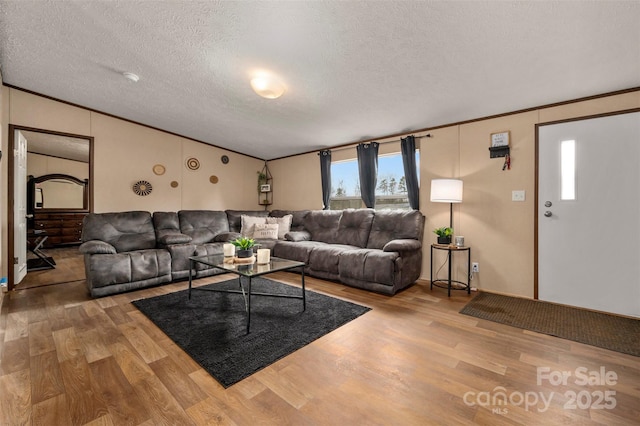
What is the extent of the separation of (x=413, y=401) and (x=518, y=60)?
2575mm

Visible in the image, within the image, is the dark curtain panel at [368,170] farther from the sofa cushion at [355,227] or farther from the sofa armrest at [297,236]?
the sofa armrest at [297,236]

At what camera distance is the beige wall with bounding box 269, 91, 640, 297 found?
9.77ft

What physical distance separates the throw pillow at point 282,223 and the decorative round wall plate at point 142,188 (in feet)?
6.52

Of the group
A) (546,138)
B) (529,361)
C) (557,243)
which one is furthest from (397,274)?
(546,138)

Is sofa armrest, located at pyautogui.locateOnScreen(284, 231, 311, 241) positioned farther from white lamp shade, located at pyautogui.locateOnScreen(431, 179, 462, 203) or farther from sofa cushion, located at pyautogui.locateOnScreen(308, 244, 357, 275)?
white lamp shade, located at pyautogui.locateOnScreen(431, 179, 462, 203)

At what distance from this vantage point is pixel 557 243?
2.84m

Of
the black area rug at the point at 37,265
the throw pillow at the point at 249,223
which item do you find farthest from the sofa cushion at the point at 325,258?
the black area rug at the point at 37,265

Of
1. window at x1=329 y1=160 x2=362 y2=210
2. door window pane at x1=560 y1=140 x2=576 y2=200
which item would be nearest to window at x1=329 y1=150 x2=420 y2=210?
window at x1=329 y1=160 x2=362 y2=210

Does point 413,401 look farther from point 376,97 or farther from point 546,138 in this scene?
point 546,138

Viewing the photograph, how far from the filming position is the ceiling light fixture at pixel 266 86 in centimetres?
262

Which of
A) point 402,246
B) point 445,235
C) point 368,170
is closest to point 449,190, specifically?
point 445,235

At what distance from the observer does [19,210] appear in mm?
3504

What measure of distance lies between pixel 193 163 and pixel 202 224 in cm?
126

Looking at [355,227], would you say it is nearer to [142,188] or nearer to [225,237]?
[225,237]
